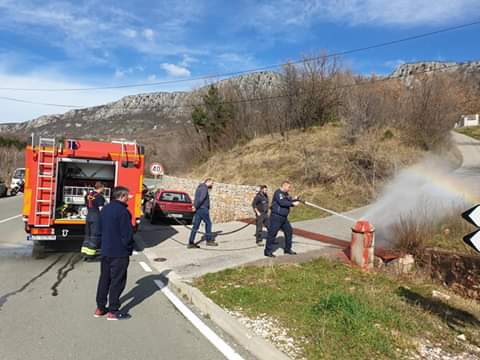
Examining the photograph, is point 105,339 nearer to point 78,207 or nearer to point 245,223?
point 78,207

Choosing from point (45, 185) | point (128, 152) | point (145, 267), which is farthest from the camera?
point (128, 152)

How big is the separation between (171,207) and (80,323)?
1120 cm

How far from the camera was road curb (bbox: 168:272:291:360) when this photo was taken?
4.19 meters

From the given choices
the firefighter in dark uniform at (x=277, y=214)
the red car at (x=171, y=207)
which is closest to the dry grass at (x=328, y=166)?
the red car at (x=171, y=207)

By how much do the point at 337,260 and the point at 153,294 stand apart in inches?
172

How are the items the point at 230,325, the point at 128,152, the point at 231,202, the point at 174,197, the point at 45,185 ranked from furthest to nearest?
1. the point at 231,202
2. the point at 174,197
3. the point at 128,152
4. the point at 45,185
5. the point at 230,325

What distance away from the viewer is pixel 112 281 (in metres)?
5.37

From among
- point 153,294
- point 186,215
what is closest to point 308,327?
point 153,294

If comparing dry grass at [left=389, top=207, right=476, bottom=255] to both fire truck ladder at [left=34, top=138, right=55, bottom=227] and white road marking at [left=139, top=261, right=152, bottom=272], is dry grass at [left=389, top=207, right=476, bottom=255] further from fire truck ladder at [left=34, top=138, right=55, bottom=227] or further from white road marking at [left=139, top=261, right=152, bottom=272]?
fire truck ladder at [left=34, top=138, right=55, bottom=227]

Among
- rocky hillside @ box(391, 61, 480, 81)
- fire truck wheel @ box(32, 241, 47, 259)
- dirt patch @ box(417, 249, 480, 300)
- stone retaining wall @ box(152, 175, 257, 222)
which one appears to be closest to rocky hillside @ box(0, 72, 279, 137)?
rocky hillside @ box(391, 61, 480, 81)

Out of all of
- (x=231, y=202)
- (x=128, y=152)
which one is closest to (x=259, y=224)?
(x=128, y=152)

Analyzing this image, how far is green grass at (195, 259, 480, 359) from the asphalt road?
3.26 feet

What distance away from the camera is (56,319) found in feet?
17.2

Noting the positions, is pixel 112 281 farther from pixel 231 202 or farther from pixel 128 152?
pixel 231 202
